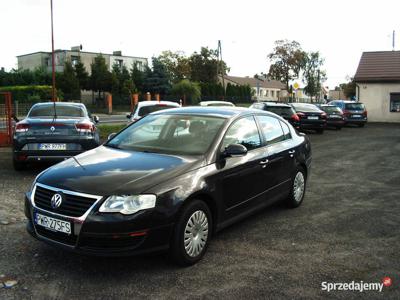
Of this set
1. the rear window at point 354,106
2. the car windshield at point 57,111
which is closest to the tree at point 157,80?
the rear window at point 354,106

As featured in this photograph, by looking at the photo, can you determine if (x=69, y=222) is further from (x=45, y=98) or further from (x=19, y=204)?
(x=45, y=98)

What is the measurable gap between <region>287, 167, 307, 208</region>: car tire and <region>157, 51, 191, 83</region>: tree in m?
67.1

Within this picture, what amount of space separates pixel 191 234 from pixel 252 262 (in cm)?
70

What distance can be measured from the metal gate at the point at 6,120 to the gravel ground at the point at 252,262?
21.9ft

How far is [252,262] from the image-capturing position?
445cm

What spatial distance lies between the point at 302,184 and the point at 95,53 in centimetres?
7021

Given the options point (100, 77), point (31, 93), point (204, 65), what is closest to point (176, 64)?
point (204, 65)

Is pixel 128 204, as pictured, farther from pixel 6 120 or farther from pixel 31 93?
pixel 31 93

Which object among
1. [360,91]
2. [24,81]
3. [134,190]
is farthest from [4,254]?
[24,81]

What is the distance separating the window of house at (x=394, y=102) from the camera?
99.5 ft

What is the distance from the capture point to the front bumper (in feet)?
12.3

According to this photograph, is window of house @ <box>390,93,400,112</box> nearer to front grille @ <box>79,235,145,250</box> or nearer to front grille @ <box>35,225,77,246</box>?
front grille @ <box>79,235,145,250</box>

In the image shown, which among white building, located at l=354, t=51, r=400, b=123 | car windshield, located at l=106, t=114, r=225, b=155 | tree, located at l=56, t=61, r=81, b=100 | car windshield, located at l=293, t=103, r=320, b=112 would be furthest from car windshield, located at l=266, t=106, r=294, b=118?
tree, located at l=56, t=61, r=81, b=100

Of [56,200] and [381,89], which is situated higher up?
[381,89]
